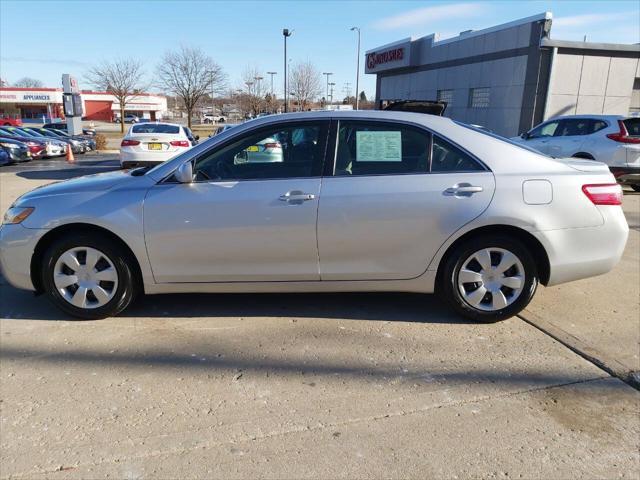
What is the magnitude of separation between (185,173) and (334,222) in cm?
117

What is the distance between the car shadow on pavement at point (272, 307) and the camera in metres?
4.08

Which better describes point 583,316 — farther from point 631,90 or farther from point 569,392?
point 631,90

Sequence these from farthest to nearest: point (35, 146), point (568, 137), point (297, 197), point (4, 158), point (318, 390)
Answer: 1. point (35, 146)
2. point (4, 158)
3. point (568, 137)
4. point (297, 197)
5. point (318, 390)

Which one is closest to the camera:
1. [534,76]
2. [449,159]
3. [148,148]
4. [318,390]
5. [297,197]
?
[318,390]

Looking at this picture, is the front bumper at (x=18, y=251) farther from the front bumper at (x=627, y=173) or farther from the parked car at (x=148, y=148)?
the front bumper at (x=627, y=173)

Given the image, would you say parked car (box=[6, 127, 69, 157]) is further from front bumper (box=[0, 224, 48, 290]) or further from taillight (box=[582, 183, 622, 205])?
taillight (box=[582, 183, 622, 205])

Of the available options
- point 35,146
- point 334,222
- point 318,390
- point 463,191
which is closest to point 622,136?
point 463,191

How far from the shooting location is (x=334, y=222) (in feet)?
12.1

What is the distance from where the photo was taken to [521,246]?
379 centimetres

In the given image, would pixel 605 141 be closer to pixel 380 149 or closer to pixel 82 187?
pixel 380 149

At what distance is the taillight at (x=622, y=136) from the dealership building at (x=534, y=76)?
368 inches

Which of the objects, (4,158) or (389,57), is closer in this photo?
(4,158)

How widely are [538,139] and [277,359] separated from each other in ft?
34.2

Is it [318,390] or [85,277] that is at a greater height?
[85,277]
